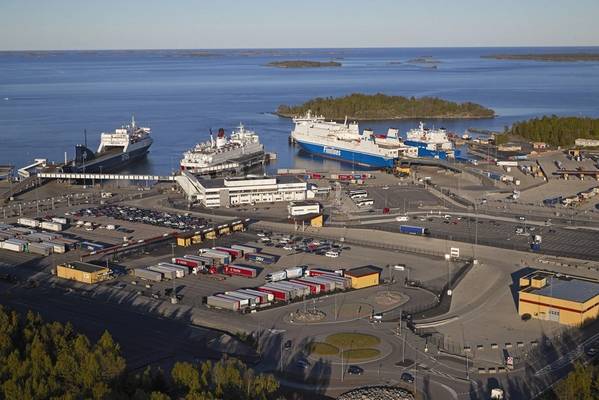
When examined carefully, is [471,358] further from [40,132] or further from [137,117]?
[137,117]

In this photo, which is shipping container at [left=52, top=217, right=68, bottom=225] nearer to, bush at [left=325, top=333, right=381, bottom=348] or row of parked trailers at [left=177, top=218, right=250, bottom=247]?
row of parked trailers at [left=177, top=218, right=250, bottom=247]

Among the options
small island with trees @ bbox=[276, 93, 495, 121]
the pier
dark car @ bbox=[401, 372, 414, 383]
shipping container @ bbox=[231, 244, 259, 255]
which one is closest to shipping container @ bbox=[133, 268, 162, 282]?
shipping container @ bbox=[231, 244, 259, 255]

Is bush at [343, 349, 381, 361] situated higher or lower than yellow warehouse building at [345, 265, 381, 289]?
lower

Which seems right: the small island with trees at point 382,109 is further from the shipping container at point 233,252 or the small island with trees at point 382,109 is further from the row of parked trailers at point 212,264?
the row of parked trailers at point 212,264

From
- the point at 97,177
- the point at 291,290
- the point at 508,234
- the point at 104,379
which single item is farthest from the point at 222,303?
the point at 97,177

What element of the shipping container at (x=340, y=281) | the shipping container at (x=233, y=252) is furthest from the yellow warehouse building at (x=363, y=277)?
the shipping container at (x=233, y=252)

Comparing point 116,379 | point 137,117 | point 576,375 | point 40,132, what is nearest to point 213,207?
point 116,379
